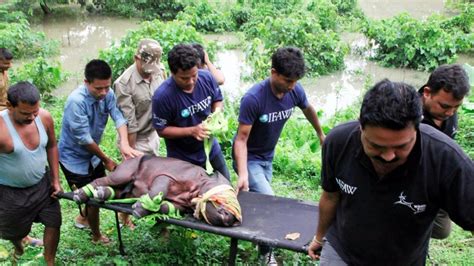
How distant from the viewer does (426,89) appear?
310 cm

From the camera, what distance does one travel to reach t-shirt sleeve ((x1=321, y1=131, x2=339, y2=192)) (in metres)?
2.41

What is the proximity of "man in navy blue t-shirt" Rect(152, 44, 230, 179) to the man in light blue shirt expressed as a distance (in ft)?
1.26

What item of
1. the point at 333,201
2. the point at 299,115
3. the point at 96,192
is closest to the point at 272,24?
the point at 299,115

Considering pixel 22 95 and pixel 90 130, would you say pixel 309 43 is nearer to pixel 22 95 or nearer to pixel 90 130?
pixel 90 130

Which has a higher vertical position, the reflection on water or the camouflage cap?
the camouflage cap

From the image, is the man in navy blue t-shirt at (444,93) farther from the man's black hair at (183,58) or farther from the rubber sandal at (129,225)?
the rubber sandal at (129,225)

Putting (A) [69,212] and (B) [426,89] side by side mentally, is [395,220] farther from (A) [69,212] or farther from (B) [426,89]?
(A) [69,212]

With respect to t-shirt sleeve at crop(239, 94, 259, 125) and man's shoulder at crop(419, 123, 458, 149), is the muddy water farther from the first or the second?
man's shoulder at crop(419, 123, 458, 149)

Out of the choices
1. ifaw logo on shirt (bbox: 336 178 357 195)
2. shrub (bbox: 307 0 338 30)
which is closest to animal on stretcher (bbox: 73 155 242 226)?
ifaw logo on shirt (bbox: 336 178 357 195)

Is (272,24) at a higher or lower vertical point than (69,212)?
higher

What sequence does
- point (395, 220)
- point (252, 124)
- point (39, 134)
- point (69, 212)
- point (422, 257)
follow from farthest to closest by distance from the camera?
point (69, 212) → point (252, 124) → point (39, 134) → point (422, 257) → point (395, 220)

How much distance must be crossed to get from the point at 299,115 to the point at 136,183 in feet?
16.2

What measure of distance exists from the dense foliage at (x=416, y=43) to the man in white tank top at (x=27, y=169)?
930 centimetres

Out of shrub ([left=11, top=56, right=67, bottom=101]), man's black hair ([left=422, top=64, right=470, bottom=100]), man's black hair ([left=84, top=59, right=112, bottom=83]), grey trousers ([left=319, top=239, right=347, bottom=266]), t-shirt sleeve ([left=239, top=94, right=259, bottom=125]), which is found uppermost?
man's black hair ([left=422, top=64, right=470, bottom=100])
